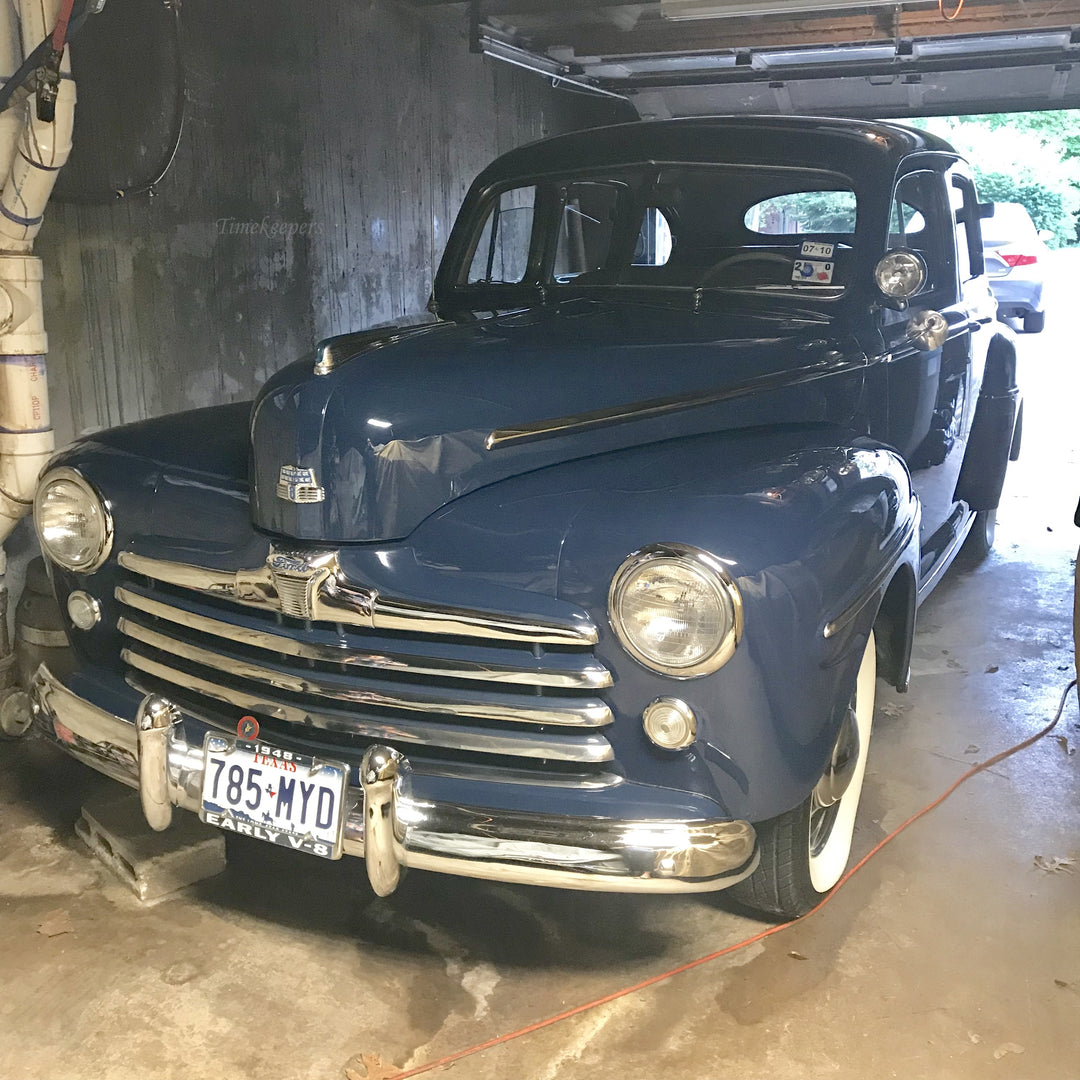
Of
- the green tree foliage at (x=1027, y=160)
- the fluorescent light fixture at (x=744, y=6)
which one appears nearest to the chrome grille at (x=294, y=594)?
the fluorescent light fixture at (x=744, y=6)

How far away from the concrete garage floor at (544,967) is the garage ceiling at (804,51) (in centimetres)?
413

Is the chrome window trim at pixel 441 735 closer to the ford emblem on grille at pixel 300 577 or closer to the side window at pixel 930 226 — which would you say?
the ford emblem on grille at pixel 300 577

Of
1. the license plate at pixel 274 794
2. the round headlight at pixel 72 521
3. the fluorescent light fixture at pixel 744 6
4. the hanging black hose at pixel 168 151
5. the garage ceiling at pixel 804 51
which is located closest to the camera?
the license plate at pixel 274 794

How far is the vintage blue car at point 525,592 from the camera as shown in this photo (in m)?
1.82

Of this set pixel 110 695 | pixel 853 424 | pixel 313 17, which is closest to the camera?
pixel 110 695

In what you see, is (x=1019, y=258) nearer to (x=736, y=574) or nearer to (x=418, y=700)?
(x=736, y=574)

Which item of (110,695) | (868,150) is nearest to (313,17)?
(868,150)

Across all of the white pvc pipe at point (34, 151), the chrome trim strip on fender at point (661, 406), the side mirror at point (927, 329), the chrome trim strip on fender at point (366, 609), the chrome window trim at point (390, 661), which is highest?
the white pvc pipe at point (34, 151)

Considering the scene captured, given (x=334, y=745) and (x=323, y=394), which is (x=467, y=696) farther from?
(x=323, y=394)

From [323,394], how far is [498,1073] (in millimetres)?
1232

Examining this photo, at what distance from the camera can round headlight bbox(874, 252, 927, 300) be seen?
2693 millimetres

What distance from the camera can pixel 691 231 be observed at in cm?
310

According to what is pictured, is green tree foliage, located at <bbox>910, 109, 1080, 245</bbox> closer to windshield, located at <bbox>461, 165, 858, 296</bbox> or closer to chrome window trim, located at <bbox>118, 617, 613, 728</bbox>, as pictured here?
windshield, located at <bbox>461, 165, 858, 296</bbox>

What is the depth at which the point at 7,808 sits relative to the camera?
9.34 feet
